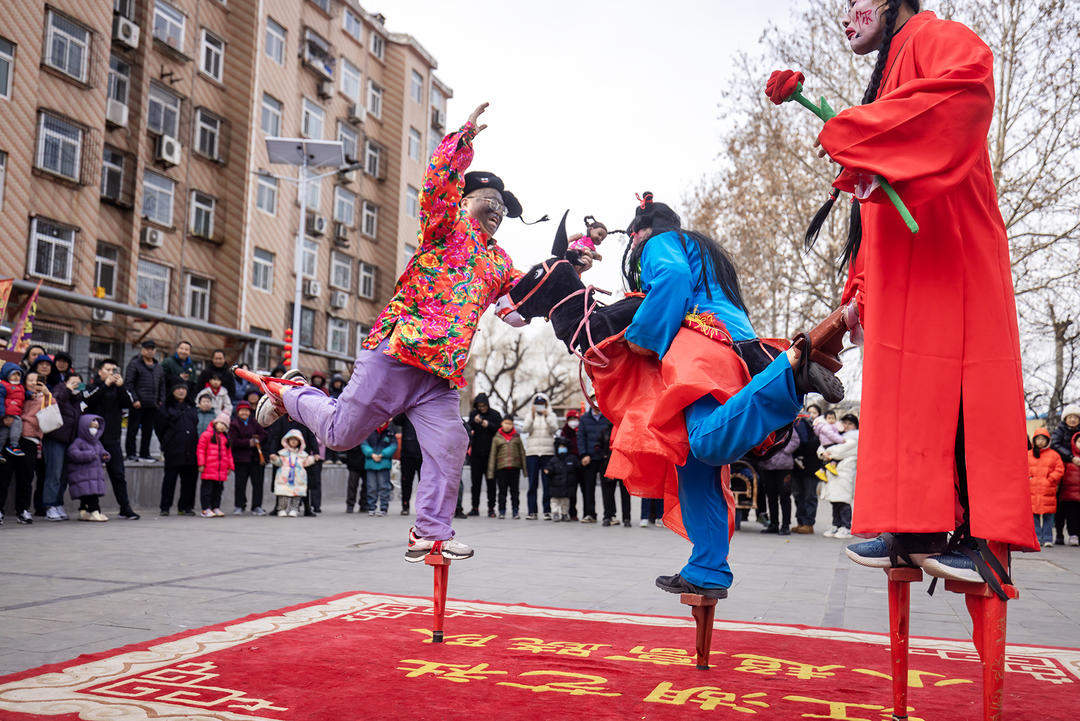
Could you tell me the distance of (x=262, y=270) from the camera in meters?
29.6

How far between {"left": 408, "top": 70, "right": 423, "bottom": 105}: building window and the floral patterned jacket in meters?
35.6

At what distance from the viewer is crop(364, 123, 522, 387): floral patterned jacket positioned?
13.3ft

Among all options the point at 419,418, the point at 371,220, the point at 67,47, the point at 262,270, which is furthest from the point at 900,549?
the point at 371,220

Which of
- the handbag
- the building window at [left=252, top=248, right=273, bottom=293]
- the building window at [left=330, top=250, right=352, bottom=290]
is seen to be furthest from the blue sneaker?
the building window at [left=330, top=250, right=352, bottom=290]

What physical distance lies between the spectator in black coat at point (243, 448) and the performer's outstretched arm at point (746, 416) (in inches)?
427

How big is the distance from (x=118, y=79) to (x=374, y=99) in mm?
14101

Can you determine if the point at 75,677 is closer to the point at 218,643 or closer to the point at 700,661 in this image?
the point at 218,643

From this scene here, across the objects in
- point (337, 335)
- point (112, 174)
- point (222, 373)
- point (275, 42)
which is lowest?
point (222, 373)

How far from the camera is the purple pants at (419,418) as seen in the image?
163 inches

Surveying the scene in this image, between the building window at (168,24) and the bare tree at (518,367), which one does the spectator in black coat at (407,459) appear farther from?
the bare tree at (518,367)

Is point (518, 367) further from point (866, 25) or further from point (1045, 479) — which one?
point (866, 25)

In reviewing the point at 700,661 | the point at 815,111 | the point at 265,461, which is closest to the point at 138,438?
the point at 265,461

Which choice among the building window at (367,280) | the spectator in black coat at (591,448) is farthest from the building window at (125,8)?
the spectator in black coat at (591,448)

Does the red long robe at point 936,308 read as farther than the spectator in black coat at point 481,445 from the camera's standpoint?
No
